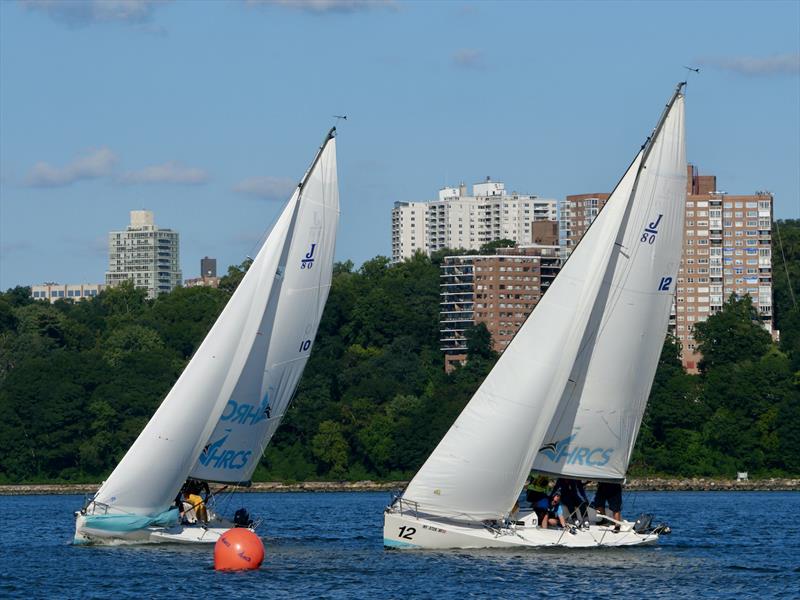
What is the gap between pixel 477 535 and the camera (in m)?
46.8

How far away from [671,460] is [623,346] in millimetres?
75703

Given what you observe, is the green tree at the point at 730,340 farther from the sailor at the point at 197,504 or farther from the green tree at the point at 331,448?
the sailor at the point at 197,504

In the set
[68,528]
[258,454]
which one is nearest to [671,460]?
[68,528]

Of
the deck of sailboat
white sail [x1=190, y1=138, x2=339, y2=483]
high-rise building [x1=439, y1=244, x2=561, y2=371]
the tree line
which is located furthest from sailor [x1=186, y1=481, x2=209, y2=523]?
high-rise building [x1=439, y1=244, x2=561, y2=371]

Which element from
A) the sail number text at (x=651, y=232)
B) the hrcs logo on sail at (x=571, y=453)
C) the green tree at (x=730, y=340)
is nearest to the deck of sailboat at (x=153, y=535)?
the hrcs logo on sail at (x=571, y=453)

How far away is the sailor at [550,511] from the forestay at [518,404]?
3.09 feet

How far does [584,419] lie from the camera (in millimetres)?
48031

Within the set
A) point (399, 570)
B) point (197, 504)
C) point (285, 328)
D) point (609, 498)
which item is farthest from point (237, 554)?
point (609, 498)

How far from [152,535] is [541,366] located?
1116 cm

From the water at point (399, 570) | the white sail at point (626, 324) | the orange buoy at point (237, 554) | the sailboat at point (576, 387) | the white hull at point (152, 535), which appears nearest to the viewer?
the water at point (399, 570)

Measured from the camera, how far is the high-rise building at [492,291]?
18138 centimetres

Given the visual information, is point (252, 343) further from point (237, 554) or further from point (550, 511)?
point (550, 511)

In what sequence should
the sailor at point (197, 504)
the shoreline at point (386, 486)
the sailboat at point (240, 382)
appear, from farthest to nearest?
1. the shoreline at point (386, 486)
2. the sailor at point (197, 504)
3. the sailboat at point (240, 382)

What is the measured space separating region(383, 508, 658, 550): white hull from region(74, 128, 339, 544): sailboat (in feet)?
17.9
